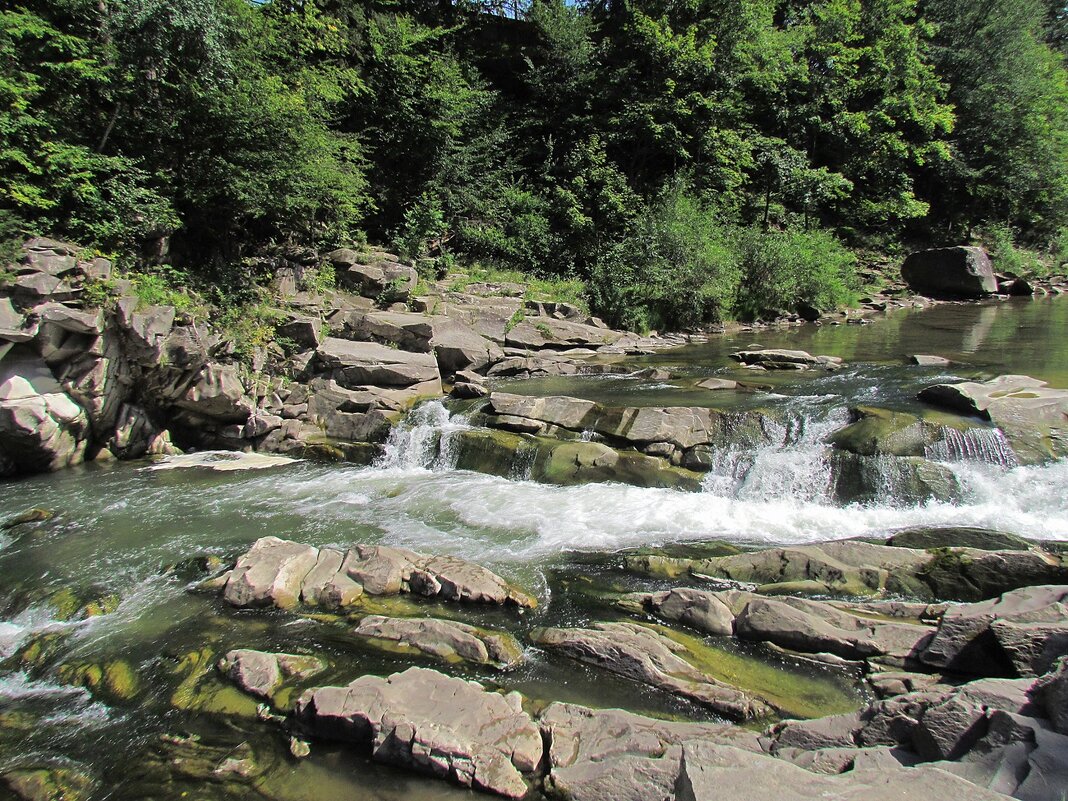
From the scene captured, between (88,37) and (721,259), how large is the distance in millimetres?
18081

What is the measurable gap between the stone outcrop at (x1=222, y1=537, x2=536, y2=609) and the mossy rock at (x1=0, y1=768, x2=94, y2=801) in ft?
7.02

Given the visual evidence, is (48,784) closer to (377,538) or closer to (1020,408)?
(377,538)

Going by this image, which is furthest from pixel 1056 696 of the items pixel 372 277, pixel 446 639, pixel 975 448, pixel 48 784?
pixel 372 277

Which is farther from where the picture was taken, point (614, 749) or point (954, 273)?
point (954, 273)

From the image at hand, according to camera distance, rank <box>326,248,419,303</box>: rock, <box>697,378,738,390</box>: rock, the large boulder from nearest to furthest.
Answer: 1. the large boulder
2. <box>697,378,738,390</box>: rock
3. <box>326,248,419,303</box>: rock

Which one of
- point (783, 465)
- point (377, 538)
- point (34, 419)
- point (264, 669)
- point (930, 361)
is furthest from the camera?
point (930, 361)

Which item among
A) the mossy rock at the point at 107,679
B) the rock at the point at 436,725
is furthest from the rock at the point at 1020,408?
the mossy rock at the point at 107,679

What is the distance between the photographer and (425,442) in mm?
11734

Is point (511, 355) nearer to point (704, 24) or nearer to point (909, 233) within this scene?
point (704, 24)

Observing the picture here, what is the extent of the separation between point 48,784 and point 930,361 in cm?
1538

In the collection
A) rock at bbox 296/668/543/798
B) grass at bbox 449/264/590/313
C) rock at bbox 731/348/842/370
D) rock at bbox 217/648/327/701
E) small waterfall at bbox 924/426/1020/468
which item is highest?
grass at bbox 449/264/590/313

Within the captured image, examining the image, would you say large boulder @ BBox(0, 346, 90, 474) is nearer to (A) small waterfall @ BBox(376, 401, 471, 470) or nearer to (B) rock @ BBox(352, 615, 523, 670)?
(A) small waterfall @ BBox(376, 401, 471, 470)

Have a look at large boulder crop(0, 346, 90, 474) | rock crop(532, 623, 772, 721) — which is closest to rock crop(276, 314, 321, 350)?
large boulder crop(0, 346, 90, 474)

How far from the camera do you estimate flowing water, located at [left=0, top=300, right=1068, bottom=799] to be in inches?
181
